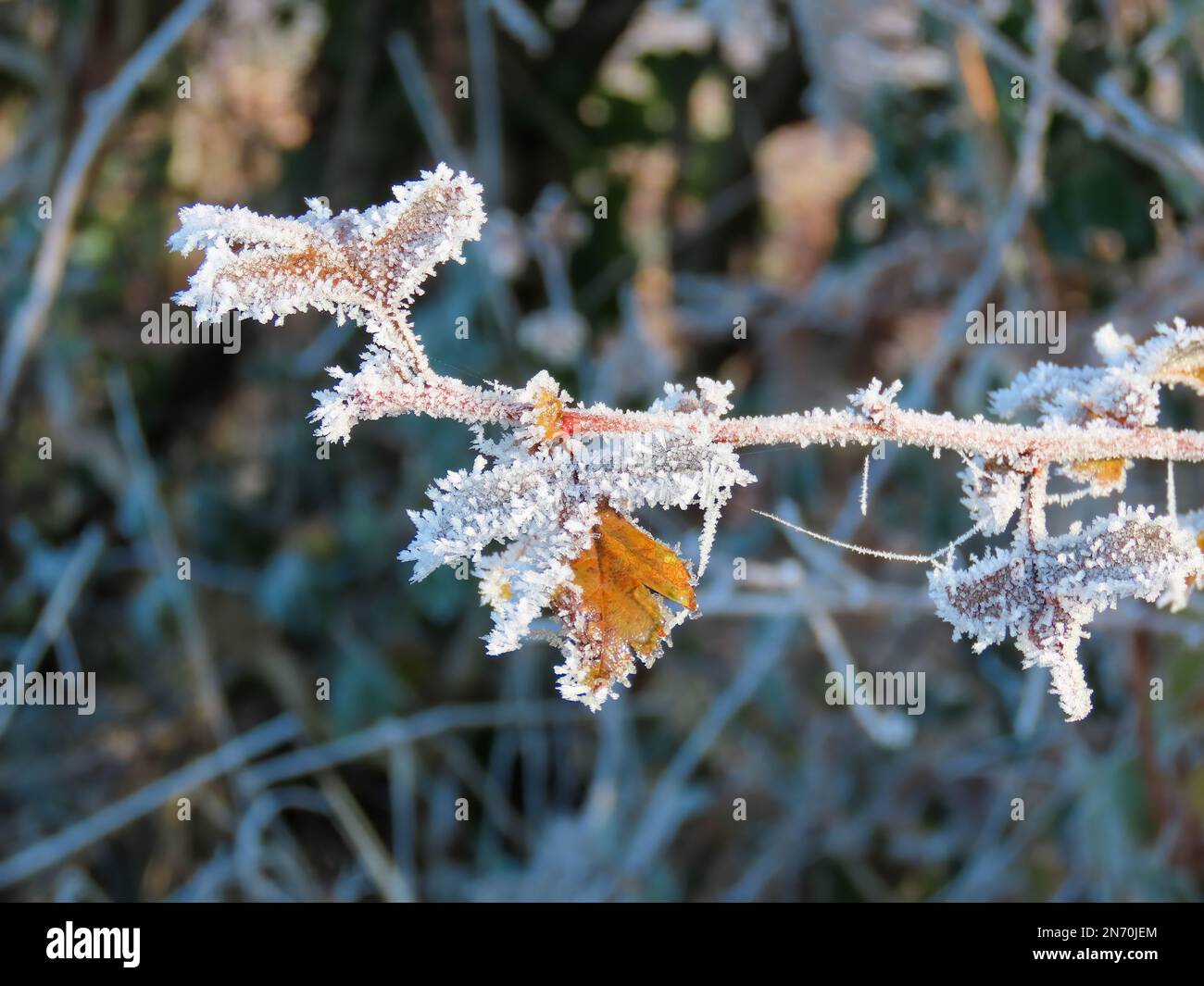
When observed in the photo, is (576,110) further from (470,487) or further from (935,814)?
(470,487)

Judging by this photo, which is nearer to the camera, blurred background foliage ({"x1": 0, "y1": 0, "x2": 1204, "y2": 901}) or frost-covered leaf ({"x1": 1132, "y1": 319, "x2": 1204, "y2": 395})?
frost-covered leaf ({"x1": 1132, "y1": 319, "x2": 1204, "y2": 395})

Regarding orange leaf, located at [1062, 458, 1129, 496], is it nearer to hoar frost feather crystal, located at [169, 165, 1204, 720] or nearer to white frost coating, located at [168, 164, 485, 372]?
hoar frost feather crystal, located at [169, 165, 1204, 720]

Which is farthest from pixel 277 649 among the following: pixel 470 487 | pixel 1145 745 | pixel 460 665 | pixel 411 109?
pixel 470 487

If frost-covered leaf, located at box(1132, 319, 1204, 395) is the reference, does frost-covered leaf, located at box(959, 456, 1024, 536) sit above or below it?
below

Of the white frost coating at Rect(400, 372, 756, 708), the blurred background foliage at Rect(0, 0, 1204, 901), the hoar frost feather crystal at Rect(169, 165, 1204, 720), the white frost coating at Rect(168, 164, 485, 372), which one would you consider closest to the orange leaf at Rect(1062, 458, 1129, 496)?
the hoar frost feather crystal at Rect(169, 165, 1204, 720)

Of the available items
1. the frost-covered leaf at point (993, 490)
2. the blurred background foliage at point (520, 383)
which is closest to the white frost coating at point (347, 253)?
the frost-covered leaf at point (993, 490)

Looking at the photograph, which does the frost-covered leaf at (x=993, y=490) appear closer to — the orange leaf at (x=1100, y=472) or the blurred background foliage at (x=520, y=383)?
the orange leaf at (x=1100, y=472)
